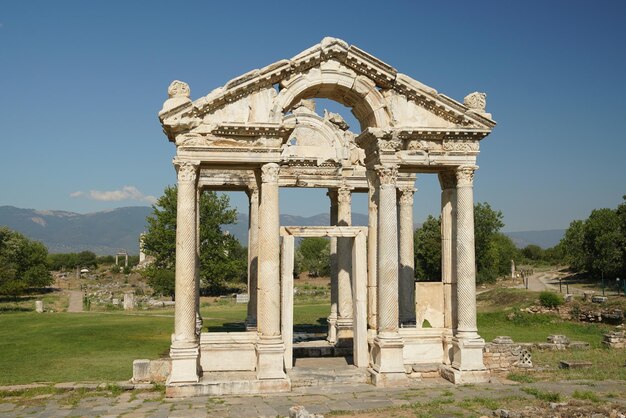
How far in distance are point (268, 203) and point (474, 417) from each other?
7952 millimetres

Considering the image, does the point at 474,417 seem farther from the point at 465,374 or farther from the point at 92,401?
the point at 92,401

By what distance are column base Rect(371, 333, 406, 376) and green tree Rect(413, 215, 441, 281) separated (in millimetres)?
37204

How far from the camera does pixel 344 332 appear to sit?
2188 cm

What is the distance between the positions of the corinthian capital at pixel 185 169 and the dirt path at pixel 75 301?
32.3 m

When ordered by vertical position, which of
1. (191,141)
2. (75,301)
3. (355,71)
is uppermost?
(355,71)

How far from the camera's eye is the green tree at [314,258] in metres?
80.4

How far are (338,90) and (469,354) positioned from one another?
30.1 feet

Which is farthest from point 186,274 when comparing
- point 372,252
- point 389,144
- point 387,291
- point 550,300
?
point 550,300

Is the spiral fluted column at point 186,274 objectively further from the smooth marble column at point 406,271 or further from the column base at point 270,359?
the smooth marble column at point 406,271

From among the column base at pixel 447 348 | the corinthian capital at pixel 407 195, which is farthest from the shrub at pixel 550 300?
the column base at pixel 447 348

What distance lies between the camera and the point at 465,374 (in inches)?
649

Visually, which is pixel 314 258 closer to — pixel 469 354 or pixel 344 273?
pixel 344 273

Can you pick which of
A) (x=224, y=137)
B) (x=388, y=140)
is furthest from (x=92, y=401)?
(x=388, y=140)

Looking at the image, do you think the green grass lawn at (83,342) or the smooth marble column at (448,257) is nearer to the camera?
the smooth marble column at (448,257)
